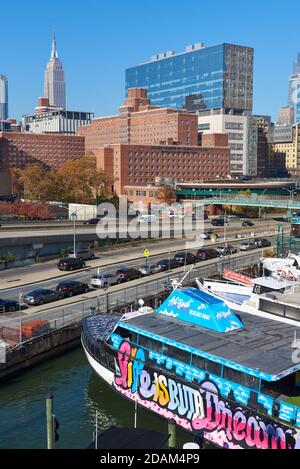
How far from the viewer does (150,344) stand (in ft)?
74.1

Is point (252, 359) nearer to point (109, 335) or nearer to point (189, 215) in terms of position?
point (109, 335)

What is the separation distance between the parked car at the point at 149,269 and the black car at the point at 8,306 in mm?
14585

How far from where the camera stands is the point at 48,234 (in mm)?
57000

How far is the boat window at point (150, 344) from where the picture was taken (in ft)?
73.0

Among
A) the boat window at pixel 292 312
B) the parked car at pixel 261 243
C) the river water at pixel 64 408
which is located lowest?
the river water at pixel 64 408

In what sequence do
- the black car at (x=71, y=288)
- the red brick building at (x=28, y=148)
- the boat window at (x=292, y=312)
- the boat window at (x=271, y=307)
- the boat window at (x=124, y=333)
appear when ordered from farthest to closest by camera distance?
the red brick building at (x=28, y=148), the black car at (x=71, y=288), the boat window at (x=271, y=307), the boat window at (x=292, y=312), the boat window at (x=124, y=333)

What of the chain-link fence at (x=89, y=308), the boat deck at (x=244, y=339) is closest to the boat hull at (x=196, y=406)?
the boat deck at (x=244, y=339)

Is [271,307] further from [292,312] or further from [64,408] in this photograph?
[64,408]

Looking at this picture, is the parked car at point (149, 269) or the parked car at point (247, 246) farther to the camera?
the parked car at point (247, 246)

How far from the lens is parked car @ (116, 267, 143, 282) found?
4444 centimetres

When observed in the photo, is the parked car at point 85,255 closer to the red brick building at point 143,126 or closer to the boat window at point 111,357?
→ the boat window at point 111,357

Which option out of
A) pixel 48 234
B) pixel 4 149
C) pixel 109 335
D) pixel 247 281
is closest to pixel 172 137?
pixel 4 149

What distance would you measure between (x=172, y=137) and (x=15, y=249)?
373ft

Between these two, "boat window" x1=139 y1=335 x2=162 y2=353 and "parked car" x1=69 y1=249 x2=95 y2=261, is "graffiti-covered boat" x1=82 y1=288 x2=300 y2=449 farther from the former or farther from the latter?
"parked car" x1=69 y1=249 x2=95 y2=261
